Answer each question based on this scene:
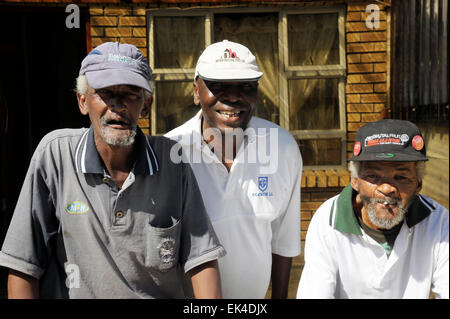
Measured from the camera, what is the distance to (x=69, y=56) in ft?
19.4

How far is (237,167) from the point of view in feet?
8.07

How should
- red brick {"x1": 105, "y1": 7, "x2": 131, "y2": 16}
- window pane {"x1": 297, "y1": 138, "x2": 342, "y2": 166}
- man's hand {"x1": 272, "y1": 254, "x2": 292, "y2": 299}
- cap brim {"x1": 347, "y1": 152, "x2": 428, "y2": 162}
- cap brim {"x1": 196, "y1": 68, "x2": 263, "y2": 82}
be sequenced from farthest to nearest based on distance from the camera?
window pane {"x1": 297, "y1": 138, "x2": 342, "y2": 166}
red brick {"x1": 105, "y1": 7, "x2": 131, "y2": 16}
man's hand {"x1": 272, "y1": 254, "x2": 292, "y2": 299}
cap brim {"x1": 196, "y1": 68, "x2": 263, "y2": 82}
cap brim {"x1": 347, "y1": 152, "x2": 428, "y2": 162}

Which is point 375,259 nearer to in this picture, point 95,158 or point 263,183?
point 263,183

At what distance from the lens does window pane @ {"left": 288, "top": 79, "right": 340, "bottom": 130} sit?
180 inches

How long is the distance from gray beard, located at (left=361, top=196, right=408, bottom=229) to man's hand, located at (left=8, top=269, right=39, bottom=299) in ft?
4.87

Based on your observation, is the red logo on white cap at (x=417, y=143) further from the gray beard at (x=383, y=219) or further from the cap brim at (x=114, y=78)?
the cap brim at (x=114, y=78)

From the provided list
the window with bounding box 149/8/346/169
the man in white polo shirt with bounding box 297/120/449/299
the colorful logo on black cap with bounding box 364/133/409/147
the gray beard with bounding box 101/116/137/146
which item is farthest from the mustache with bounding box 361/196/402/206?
the window with bounding box 149/8/346/169

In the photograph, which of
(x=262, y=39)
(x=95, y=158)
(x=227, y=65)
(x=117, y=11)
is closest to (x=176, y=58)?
(x=117, y=11)

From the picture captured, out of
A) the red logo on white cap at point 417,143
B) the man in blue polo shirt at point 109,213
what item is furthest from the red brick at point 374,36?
the man in blue polo shirt at point 109,213

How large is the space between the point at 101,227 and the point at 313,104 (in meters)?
3.13

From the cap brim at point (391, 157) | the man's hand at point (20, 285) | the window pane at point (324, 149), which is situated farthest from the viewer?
the window pane at point (324, 149)

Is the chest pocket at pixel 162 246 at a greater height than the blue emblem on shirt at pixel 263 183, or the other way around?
the blue emblem on shirt at pixel 263 183

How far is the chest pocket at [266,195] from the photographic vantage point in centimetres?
244

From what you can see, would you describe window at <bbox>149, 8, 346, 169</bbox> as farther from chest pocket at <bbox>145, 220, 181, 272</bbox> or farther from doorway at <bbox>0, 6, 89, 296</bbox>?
chest pocket at <bbox>145, 220, 181, 272</bbox>
